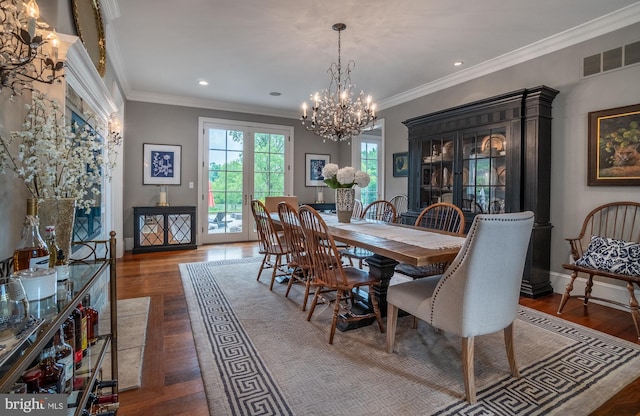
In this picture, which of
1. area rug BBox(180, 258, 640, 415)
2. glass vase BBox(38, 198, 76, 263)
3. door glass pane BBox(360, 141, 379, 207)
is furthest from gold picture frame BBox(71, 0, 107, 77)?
door glass pane BBox(360, 141, 379, 207)

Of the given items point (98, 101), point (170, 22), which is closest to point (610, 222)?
point (170, 22)

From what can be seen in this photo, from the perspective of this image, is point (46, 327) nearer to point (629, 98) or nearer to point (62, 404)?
point (62, 404)

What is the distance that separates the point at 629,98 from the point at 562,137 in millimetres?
562

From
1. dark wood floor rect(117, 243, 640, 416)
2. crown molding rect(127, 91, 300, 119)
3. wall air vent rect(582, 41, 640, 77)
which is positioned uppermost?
crown molding rect(127, 91, 300, 119)

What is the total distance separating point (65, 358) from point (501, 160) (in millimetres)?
3795

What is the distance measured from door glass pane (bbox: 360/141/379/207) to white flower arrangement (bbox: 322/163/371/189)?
3809 millimetres

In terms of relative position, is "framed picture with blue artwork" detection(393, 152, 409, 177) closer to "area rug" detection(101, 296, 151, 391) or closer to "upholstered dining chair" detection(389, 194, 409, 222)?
"upholstered dining chair" detection(389, 194, 409, 222)

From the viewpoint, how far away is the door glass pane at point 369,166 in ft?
22.1

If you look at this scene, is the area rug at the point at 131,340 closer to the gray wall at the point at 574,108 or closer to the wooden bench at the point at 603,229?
the wooden bench at the point at 603,229

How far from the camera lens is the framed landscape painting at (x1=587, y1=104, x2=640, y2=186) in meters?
2.79

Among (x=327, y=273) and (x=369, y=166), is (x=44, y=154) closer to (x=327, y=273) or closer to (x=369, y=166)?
(x=327, y=273)

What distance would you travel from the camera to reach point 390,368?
1.85 m

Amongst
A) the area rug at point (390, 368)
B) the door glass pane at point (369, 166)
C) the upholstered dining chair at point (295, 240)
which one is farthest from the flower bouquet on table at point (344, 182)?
the door glass pane at point (369, 166)

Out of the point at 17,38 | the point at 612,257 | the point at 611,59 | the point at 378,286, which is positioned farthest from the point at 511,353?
the point at 611,59
